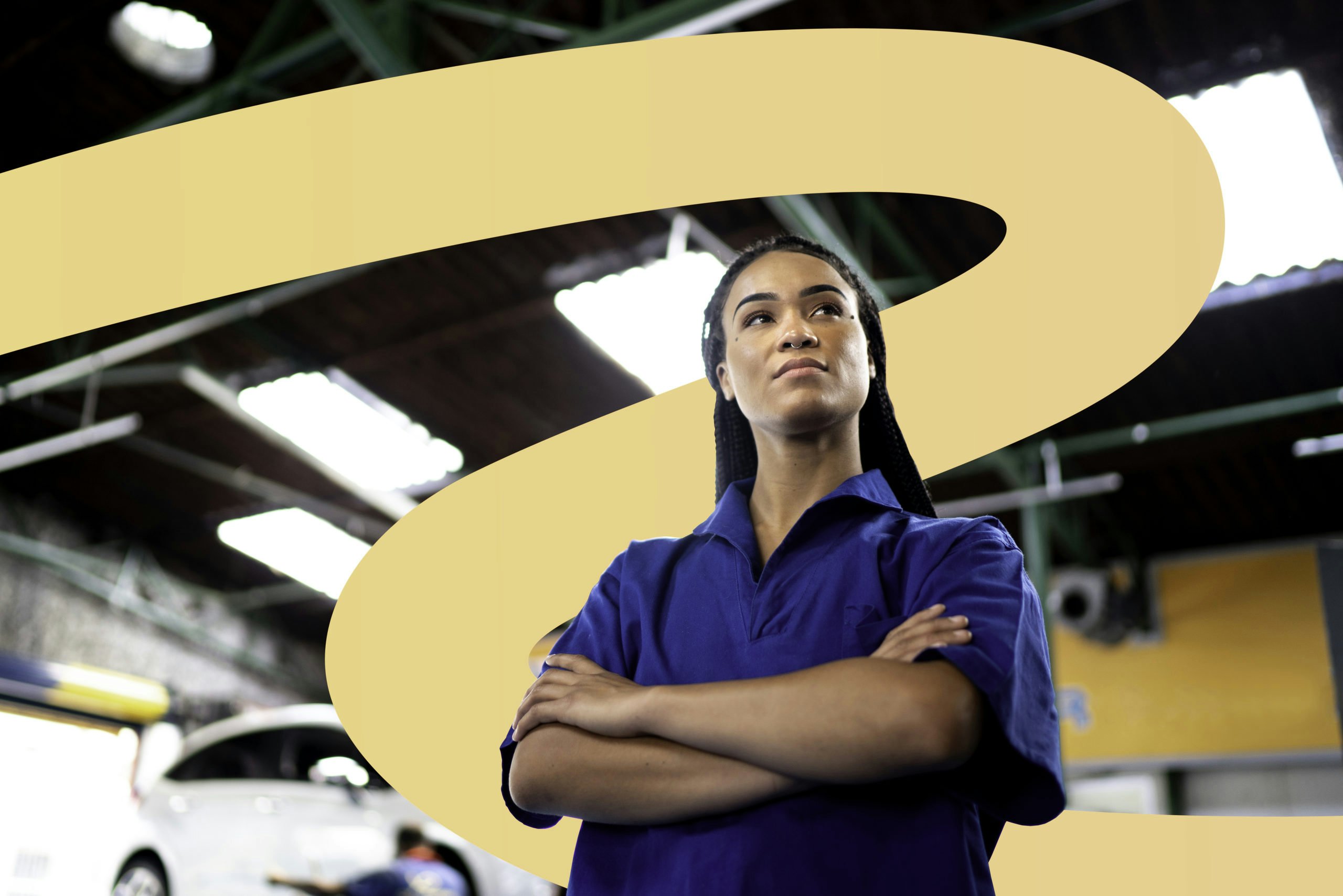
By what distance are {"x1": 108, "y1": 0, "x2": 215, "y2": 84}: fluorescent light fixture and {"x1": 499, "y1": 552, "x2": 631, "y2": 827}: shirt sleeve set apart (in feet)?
22.7

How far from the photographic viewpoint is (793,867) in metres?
1.28

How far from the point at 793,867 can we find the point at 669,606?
16.6 inches

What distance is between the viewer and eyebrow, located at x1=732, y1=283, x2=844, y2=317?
1747 mm

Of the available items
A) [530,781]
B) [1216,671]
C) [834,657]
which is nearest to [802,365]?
[834,657]

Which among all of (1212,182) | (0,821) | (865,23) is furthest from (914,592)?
(0,821)

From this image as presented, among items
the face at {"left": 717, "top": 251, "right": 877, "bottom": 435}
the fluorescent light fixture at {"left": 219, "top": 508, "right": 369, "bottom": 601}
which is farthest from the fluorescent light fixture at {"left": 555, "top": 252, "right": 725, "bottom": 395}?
the fluorescent light fixture at {"left": 219, "top": 508, "right": 369, "bottom": 601}

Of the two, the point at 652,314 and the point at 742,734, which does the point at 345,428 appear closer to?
the point at 652,314

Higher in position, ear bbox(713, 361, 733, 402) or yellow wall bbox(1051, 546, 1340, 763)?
yellow wall bbox(1051, 546, 1340, 763)

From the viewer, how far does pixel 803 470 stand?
1688 millimetres

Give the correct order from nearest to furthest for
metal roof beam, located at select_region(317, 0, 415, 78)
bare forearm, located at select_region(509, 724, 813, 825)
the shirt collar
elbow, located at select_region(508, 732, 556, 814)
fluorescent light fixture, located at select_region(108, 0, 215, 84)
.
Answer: bare forearm, located at select_region(509, 724, 813, 825) → elbow, located at select_region(508, 732, 556, 814) → the shirt collar → metal roof beam, located at select_region(317, 0, 415, 78) → fluorescent light fixture, located at select_region(108, 0, 215, 84)

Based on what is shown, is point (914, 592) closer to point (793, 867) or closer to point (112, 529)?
point (793, 867)

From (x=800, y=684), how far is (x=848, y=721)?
71 millimetres

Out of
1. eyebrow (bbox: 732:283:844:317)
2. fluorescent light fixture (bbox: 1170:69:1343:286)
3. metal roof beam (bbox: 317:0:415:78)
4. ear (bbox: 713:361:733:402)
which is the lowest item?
ear (bbox: 713:361:733:402)

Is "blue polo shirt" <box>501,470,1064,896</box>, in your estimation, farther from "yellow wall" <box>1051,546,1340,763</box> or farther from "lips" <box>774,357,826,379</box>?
"yellow wall" <box>1051,546,1340,763</box>
